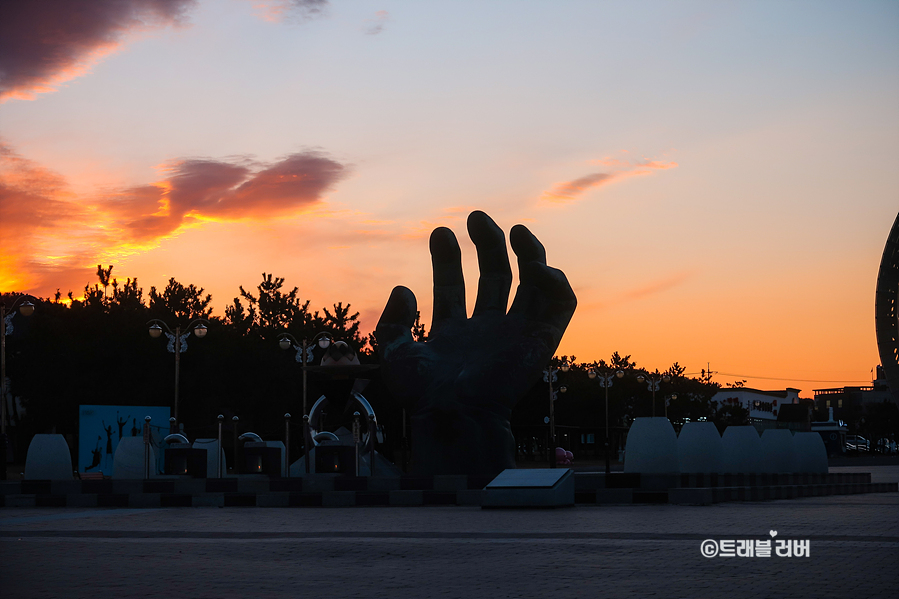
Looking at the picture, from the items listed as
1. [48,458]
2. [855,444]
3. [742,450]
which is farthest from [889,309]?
[855,444]

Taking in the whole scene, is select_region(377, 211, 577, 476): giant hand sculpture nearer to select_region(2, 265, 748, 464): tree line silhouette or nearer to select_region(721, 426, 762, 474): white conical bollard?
select_region(721, 426, 762, 474): white conical bollard

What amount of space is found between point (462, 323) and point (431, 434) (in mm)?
3057

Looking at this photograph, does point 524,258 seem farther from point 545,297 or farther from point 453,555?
point 453,555

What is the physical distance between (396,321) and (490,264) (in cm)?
270

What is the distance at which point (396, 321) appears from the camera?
23609 millimetres

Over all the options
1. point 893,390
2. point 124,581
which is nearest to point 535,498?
point 124,581

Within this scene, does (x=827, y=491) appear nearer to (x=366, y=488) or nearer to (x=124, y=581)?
(x=366, y=488)

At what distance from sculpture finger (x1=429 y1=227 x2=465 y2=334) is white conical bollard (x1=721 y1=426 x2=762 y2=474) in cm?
697

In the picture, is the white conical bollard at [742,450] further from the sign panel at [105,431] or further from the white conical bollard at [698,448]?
the sign panel at [105,431]

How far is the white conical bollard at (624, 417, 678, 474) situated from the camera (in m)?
19.4

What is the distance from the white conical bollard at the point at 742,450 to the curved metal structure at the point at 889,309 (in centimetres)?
336

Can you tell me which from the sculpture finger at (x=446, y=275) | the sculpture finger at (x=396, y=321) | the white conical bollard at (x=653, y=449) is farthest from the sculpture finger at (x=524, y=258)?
the white conical bollard at (x=653, y=449)

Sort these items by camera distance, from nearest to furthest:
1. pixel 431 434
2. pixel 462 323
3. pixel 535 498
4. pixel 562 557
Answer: pixel 562 557, pixel 535 498, pixel 431 434, pixel 462 323

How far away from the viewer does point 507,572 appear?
885 centimetres
